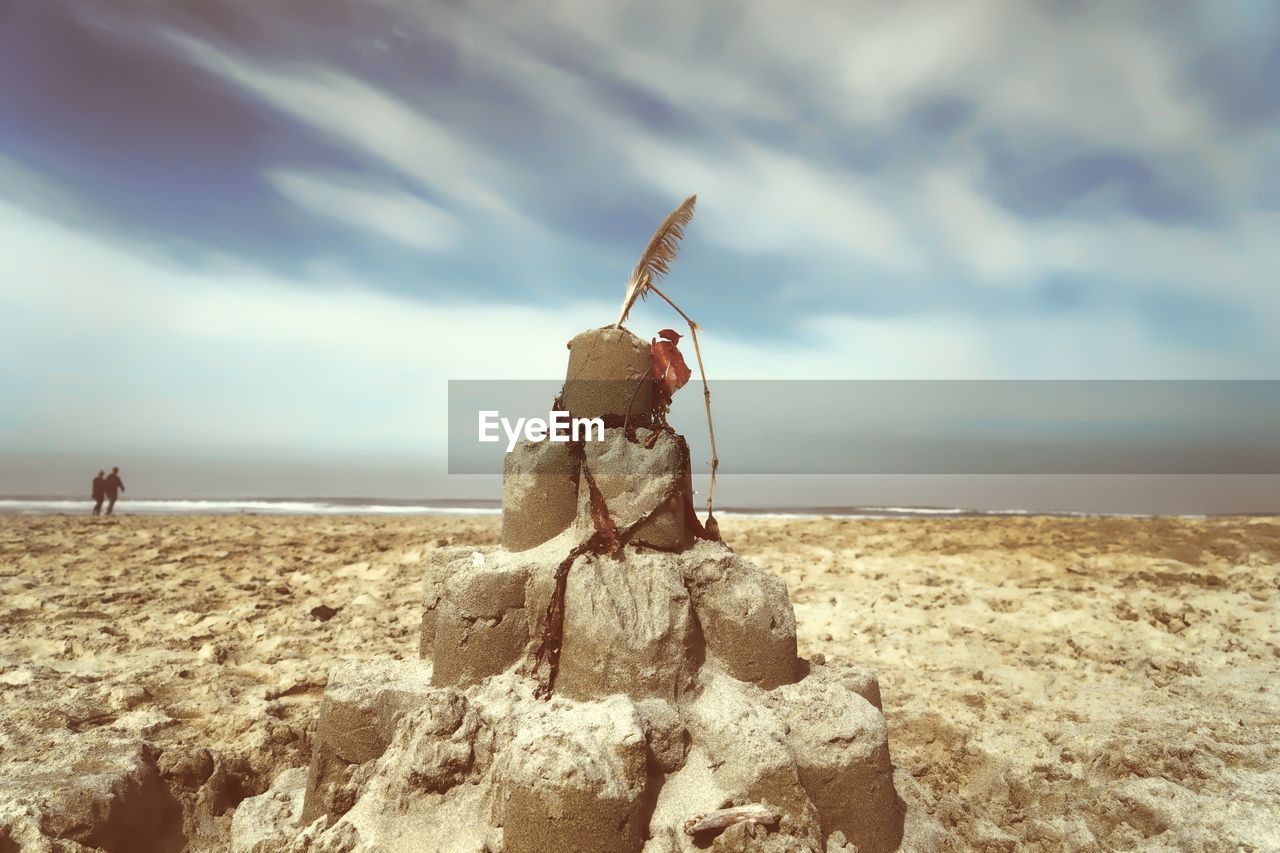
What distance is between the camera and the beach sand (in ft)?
11.1

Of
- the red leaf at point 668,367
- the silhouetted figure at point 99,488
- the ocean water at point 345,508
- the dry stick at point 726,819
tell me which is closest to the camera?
the dry stick at point 726,819

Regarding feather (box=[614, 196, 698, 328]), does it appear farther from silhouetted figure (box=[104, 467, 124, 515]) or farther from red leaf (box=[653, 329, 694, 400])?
silhouetted figure (box=[104, 467, 124, 515])

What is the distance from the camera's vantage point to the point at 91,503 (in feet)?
80.7

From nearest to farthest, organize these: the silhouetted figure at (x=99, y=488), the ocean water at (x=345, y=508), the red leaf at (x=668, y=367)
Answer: the red leaf at (x=668, y=367) → the silhouetted figure at (x=99, y=488) → the ocean water at (x=345, y=508)

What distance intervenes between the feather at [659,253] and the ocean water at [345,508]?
19702 millimetres

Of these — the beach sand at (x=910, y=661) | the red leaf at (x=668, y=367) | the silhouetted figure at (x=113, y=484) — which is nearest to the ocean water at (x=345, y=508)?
the silhouetted figure at (x=113, y=484)

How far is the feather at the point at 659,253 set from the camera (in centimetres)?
338

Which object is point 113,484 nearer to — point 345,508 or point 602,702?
point 345,508

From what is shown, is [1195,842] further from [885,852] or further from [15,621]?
[15,621]

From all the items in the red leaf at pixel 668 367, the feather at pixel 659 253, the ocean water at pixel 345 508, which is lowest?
the ocean water at pixel 345 508

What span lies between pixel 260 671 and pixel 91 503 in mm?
26203

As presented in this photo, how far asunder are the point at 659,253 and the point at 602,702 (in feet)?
7.07

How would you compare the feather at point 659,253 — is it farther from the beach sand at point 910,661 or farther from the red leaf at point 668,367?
the beach sand at point 910,661

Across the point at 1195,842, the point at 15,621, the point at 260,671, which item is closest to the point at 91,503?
the point at 15,621
